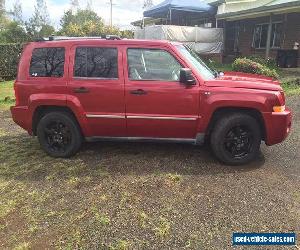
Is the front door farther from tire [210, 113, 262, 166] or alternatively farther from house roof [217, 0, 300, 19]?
house roof [217, 0, 300, 19]

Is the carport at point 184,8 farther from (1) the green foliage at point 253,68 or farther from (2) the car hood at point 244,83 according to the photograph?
(2) the car hood at point 244,83

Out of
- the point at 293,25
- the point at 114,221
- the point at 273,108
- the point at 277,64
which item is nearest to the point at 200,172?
the point at 273,108

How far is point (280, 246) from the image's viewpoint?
3.73 m

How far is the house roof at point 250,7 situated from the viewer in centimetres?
1716

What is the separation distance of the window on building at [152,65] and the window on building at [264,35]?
634 inches

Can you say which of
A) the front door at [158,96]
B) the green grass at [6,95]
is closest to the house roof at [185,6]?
the green grass at [6,95]

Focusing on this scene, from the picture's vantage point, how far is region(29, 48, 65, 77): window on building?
5.98 meters

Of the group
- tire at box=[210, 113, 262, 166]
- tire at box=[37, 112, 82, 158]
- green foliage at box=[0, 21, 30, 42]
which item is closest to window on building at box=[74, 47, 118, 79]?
tire at box=[37, 112, 82, 158]

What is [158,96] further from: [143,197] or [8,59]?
[8,59]

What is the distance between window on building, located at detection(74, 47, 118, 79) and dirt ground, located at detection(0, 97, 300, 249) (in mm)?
1377

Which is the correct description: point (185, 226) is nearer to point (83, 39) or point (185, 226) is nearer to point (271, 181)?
point (271, 181)

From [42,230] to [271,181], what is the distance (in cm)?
305

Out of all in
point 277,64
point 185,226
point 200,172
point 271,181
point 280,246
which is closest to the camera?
point 280,246

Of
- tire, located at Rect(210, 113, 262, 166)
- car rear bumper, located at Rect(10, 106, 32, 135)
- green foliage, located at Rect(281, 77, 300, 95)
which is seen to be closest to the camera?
tire, located at Rect(210, 113, 262, 166)
